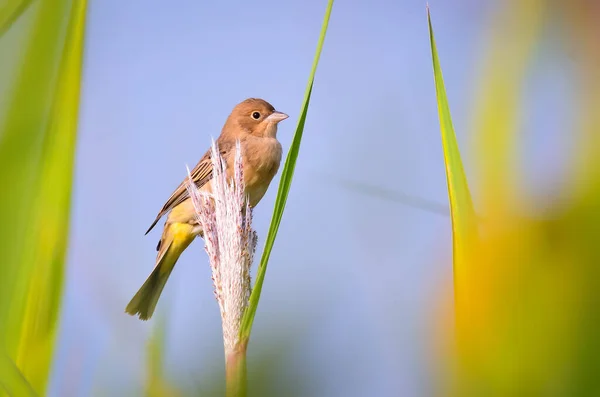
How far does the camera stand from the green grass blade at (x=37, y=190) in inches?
39.4

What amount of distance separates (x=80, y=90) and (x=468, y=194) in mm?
773

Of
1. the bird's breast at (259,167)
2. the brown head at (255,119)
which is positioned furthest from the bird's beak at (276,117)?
the bird's breast at (259,167)

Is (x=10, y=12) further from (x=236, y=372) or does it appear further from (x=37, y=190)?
(x=236, y=372)

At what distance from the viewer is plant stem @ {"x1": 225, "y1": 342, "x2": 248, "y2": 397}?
0.91 m

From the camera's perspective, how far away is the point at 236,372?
1.05 m

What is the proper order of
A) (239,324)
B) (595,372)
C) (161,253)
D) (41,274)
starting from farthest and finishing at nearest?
(161,253) → (239,324) → (41,274) → (595,372)

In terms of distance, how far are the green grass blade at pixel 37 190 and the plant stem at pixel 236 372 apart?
0.95 feet

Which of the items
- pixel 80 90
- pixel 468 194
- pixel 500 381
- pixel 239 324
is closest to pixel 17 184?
pixel 80 90

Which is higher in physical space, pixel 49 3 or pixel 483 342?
pixel 49 3

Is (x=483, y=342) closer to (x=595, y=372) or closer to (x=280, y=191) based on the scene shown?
(x=595, y=372)

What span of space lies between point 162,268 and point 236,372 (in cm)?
327

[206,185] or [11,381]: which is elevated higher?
[206,185]

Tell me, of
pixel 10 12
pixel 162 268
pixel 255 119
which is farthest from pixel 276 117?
pixel 10 12

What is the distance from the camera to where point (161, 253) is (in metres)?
4.37
